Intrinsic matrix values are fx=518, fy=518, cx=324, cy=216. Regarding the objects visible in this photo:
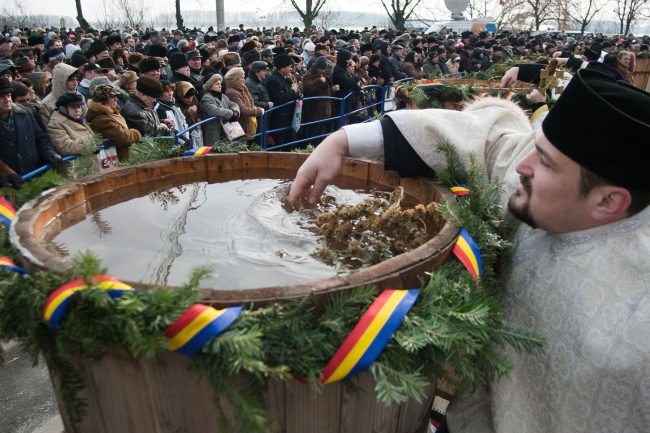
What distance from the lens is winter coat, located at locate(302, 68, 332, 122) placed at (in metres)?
7.79

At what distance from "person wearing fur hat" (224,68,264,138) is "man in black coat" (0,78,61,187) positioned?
2.39m

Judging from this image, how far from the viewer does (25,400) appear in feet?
9.75

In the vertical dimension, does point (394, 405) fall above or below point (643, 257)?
below

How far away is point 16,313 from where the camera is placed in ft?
3.76

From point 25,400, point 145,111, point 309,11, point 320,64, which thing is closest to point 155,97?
point 145,111

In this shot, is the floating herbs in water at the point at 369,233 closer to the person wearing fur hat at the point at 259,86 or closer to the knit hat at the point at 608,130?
the knit hat at the point at 608,130

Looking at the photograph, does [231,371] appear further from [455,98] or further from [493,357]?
[455,98]

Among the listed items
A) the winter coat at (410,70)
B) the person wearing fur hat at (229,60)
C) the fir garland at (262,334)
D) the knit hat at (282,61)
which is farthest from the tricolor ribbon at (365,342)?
the winter coat at (410,70)

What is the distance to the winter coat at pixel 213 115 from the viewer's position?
5.95 m

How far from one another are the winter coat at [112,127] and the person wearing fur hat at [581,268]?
12.3 feet

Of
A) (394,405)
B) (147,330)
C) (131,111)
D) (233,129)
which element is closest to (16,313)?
(147,330)

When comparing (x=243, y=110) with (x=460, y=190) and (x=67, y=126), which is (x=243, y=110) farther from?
(x=460, y=190)

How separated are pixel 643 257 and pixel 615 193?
187 millimetres

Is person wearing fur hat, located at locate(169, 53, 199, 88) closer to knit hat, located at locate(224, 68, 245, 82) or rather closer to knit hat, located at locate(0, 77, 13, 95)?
knit hat, located at locate(224, 68, 245, 82)
